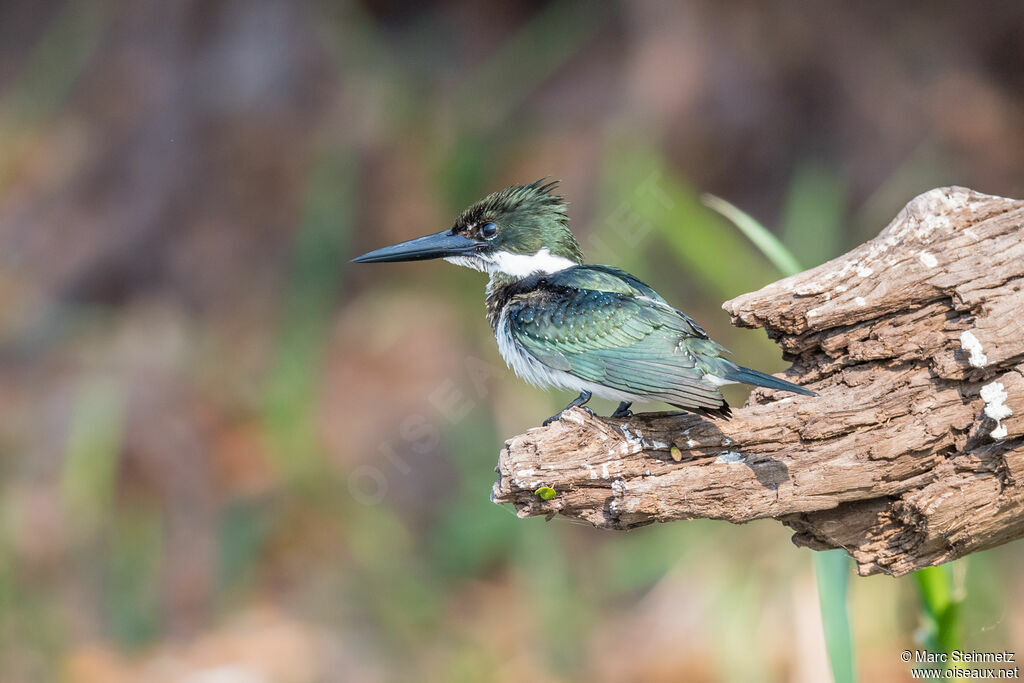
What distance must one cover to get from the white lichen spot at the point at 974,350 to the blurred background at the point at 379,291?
4.52 ft

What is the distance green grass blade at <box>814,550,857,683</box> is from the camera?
2.14 m

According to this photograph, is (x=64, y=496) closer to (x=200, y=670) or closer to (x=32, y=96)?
(x=200, y=670)

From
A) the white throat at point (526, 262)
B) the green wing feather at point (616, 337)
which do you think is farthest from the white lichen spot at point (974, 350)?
the white throat at point (526, 262)

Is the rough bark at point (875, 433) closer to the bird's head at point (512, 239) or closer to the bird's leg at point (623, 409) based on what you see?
the bird's leg at point (623, 409)

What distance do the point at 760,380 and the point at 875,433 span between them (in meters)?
0.28

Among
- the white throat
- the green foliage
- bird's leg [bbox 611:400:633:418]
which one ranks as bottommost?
the green foliage

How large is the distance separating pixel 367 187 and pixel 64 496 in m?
A: 2.54

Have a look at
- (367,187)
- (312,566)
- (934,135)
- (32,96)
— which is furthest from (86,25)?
(934,135)

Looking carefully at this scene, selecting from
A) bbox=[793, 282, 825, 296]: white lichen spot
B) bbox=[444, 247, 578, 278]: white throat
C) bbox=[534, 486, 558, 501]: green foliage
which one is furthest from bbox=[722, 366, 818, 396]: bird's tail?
bbox=[444, 247, 578, 278]: white throat

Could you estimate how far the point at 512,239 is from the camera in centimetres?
270

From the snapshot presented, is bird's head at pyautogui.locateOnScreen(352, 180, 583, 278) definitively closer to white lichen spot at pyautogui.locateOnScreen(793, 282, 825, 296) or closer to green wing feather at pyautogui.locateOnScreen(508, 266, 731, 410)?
green wing feather at pyautogui.locateOnScreen(508, 266, 731, 410)

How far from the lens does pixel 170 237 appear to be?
6.35m

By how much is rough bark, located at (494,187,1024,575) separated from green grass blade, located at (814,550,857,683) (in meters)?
0.12

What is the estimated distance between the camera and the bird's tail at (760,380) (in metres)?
1.94
